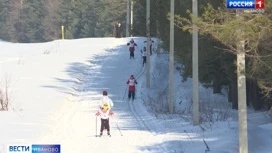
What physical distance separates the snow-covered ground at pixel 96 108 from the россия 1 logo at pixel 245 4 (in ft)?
20.9

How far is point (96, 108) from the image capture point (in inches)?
1160

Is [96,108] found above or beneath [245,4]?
beneath

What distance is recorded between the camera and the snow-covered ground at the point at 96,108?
61.5 feet

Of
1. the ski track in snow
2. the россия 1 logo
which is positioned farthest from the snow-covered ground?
the россия 1 logo

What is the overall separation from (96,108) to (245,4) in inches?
770

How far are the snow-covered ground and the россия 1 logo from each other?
636cm

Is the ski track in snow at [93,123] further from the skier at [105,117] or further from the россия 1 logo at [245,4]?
the россия 1 logo at [245,4]

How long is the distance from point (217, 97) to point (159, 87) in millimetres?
4789

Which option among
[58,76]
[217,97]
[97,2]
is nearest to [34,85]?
[58,76]

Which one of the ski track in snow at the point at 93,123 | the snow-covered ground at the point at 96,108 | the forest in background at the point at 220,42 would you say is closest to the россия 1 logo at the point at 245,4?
the forest in background at the point at 220,42

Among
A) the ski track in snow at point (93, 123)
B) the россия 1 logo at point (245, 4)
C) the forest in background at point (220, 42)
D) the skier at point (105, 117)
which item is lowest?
the ski track in snow at point (93, 123)

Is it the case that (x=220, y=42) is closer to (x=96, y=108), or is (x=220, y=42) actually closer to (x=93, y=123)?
(x=93, y=123)

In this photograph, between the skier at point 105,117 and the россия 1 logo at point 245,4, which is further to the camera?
the skier at point 105,117

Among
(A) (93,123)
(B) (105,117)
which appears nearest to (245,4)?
(B) (105,117)
